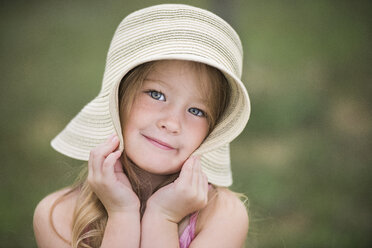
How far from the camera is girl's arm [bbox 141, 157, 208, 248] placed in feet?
3.32

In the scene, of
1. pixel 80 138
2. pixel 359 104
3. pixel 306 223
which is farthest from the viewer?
pixel 359 104

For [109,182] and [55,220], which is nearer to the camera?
[109,182]

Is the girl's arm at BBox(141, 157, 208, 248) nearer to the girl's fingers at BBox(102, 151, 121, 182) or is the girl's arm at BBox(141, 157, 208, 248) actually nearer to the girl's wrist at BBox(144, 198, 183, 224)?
the girl's wrist at BBox(144, 198, 183, 224)

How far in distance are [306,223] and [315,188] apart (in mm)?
158

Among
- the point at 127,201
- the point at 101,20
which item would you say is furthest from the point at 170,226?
the point at 101,20

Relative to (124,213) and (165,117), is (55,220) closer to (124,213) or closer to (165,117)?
(124,213)

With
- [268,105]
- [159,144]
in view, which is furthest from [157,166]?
[268,105]

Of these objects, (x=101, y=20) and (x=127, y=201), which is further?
(x=101, y=20)

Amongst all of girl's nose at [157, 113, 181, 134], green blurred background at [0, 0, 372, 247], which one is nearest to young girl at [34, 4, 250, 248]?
girl's nose at [157, 113, 181, 134]

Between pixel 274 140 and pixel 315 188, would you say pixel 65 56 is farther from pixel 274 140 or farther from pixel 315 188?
pixel 315 188

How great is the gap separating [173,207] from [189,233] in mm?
124

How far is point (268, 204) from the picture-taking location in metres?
1.69

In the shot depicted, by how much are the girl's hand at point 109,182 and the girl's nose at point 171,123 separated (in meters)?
0.13

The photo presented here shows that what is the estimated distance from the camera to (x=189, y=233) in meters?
1.11
